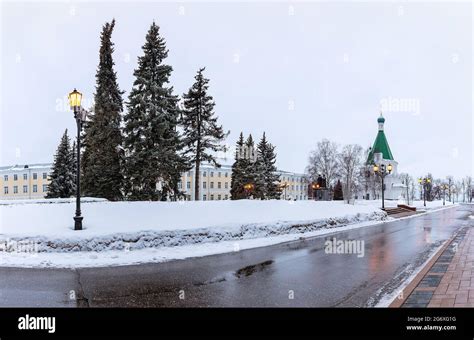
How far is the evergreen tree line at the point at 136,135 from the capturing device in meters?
27.6

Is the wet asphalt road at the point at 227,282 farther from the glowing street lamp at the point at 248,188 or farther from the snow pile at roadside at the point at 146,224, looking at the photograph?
the glowing street lamp at the point at 248,188

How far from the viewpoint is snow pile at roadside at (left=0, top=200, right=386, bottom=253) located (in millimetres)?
12234

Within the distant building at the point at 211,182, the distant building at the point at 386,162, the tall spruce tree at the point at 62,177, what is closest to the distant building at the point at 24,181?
the distant building at the point at 211,182

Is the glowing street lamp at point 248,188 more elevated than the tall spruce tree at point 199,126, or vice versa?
the tall spruce tree at point 199,126

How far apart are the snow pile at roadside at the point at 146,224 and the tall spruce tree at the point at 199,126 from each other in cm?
1557

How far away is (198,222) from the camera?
50.2ft

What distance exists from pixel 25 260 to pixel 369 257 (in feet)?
34.4

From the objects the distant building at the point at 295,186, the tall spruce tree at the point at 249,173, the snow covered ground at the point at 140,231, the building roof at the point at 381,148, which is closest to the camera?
the snow covered ground at the point at 140,231

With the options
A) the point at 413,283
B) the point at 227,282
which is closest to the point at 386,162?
the point at 413,283

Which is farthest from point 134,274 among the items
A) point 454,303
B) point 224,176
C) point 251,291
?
point 224,176

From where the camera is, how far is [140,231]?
13148 mm

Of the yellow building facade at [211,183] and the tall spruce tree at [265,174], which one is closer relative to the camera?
the tall spruce tree at [265,174]

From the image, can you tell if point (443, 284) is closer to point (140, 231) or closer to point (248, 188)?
point (140, 231)
